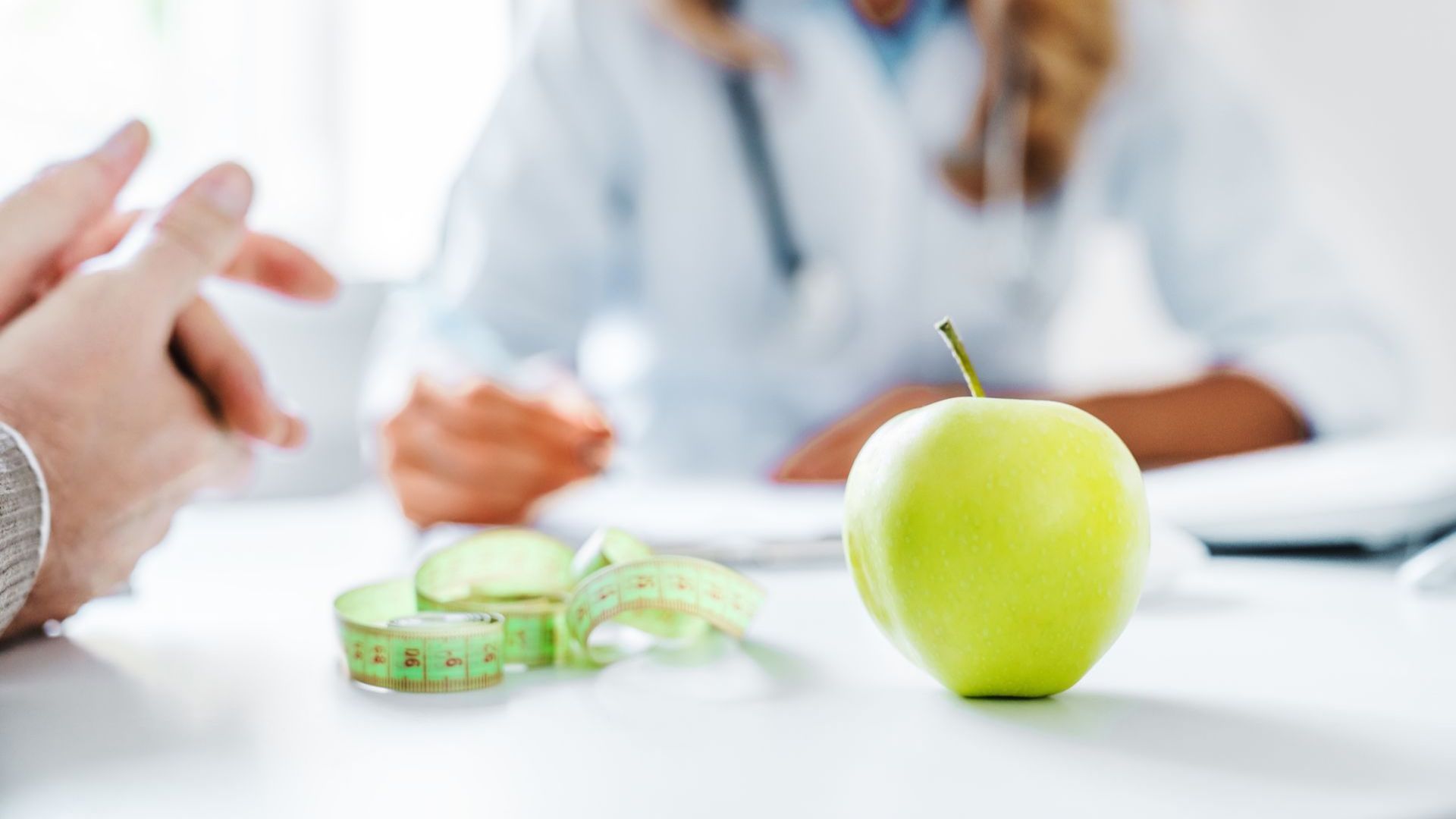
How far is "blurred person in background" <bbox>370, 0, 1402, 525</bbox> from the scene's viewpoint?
126cm

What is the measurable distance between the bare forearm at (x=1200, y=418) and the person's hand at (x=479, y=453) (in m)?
0.42

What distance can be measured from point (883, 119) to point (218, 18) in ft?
5.08

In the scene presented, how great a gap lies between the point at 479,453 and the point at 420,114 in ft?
5.51

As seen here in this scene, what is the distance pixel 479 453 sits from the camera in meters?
0.87

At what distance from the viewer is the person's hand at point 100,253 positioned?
0.54m

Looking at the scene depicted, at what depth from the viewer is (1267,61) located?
228 cm

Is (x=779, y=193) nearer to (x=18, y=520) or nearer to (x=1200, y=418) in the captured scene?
(x=1200, y=418)

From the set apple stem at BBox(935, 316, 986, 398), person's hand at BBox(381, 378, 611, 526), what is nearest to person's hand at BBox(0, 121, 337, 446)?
person's hand at BBox(381, 378, 611, 526)

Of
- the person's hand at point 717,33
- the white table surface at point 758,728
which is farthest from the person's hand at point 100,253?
the person's hand at point 717,33

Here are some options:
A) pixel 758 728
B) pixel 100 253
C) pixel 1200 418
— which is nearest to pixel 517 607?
pixel 758 728

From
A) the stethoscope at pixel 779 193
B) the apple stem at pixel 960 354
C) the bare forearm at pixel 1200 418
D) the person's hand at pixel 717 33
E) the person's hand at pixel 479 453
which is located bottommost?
the person's hand at pixel 479 453

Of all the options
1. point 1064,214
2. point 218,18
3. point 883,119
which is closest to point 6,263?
point 883,119

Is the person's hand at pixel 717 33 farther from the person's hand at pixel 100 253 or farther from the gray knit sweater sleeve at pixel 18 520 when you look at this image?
the gray knit sweater sleeve at pixel 18 520

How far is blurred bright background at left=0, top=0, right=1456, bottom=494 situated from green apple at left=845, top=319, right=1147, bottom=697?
1.70 meters
